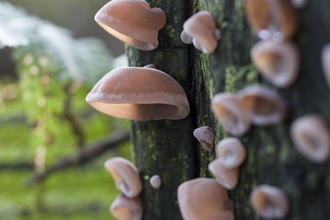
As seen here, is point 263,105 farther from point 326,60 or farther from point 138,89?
point 138,89

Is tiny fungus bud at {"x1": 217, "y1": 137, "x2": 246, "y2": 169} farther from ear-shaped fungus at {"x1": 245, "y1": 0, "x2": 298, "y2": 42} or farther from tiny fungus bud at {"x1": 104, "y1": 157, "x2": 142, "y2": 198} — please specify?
tiny fungus bud at {"x1": 104, "y1": 157, "x2": 142, "y2": 198}

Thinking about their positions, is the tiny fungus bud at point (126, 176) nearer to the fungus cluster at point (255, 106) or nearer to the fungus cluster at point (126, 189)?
the fungus cluster at point (126, 189)

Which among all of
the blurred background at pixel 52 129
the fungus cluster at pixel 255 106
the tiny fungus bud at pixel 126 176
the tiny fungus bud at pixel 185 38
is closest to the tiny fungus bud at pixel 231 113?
the fungus cluster at pixel 255 106

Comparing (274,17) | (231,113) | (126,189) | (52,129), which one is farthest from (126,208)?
(52,129)

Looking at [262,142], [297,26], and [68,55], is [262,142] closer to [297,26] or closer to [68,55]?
[297,26]

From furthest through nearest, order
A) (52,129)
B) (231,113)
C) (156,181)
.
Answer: (52,129), (156,181), (231,113)

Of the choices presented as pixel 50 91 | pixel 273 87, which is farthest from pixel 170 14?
pixel 50 91

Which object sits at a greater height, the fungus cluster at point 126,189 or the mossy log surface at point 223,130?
the mossy log surface at point 223,130
